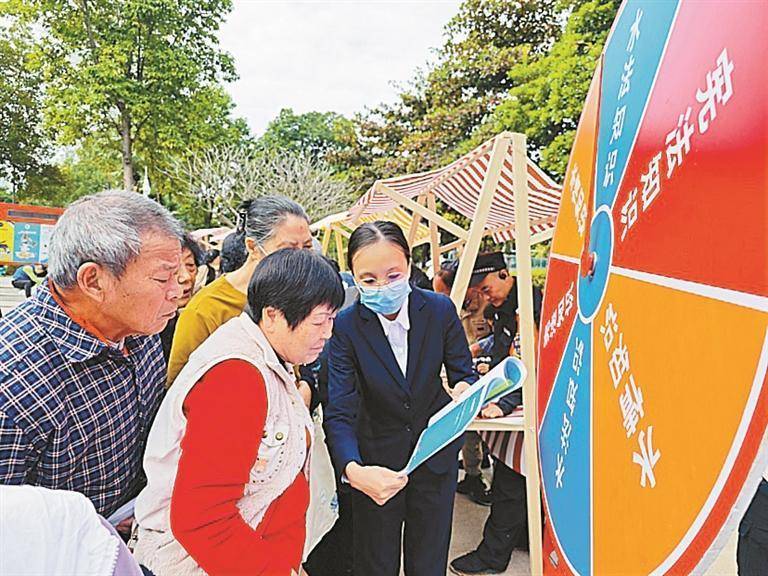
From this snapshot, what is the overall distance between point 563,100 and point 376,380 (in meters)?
13.2

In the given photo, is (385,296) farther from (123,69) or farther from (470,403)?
(123,69)

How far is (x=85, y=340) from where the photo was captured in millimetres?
1460

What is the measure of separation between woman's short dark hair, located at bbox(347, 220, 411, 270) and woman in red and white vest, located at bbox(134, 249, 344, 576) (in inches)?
27.1

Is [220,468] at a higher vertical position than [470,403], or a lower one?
lower

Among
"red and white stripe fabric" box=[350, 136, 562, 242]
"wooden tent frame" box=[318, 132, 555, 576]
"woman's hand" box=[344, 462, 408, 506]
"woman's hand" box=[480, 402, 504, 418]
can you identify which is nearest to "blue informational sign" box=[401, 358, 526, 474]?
"woman's hand" box=[344, 462, 408, 506]

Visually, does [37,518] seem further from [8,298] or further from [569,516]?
[8,298]

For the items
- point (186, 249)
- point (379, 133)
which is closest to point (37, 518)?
point (186, 249)

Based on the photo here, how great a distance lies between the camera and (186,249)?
2984 mm

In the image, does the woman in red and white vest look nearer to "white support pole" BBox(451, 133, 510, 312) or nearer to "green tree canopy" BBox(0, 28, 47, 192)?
"white support pole" BBox(451, 133, 510, 312)

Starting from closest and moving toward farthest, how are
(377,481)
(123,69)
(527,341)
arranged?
(377,481) → (527,341) → (123,69)

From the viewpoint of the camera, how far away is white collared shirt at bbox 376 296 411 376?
240 cm

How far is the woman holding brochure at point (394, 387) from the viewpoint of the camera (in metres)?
2.32

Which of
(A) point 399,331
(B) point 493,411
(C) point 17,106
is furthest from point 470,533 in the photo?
(C) point 17,106

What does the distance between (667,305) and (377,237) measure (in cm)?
136
